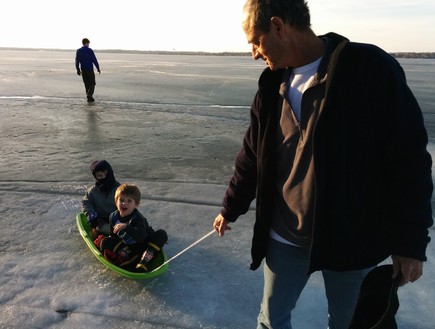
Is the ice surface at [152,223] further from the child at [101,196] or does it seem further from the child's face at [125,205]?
the child's face at [125,205]

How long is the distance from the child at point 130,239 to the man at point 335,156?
1.52 metres

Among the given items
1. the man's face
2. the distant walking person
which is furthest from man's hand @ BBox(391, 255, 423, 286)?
the distant walking person

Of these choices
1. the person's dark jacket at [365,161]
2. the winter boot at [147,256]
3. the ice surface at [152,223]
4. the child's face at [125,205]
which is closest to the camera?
the person's dark jacket at [365,161]

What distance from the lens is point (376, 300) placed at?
5.32 ft

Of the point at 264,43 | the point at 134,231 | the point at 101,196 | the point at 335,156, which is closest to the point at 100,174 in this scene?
the point at 101,196

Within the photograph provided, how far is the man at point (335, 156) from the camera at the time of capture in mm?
1526

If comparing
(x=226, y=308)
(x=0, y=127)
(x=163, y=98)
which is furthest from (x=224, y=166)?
(x=163, y=98)

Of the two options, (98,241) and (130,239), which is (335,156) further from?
(98,241)

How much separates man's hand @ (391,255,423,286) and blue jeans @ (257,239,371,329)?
170mm

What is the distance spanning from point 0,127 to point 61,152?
2.68 m

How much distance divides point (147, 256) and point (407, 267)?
2052mm

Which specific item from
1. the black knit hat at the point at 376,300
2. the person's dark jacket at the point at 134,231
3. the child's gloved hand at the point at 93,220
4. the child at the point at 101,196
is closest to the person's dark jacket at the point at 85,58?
the child at the point at 101,196

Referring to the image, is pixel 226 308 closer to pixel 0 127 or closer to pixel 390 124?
pixel 390 124

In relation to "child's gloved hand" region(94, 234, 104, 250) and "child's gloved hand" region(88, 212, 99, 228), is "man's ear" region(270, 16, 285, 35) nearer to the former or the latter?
"child's gloved hand" region(94, 234, 104, 250)
